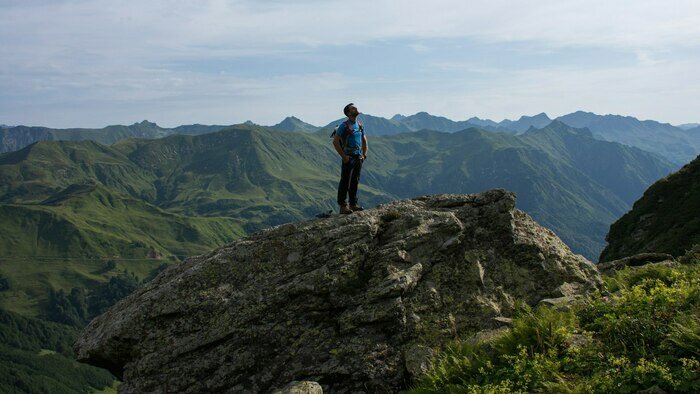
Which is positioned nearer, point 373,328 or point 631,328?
point 631,328

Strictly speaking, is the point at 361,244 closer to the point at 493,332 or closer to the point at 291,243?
the point at 291,243

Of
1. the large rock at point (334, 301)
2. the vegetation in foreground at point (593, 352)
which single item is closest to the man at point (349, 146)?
the large rock at point (334, 301)

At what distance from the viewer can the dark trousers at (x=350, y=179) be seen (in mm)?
19906

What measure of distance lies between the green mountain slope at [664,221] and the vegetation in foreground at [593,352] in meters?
31.5

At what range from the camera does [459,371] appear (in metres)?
11.3

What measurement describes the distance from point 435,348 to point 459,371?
2.87 meters

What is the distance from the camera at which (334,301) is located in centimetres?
1578

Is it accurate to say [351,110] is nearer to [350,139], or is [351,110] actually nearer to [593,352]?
[350,139]

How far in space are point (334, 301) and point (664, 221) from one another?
4659 cm

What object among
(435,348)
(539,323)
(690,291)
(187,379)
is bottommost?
(187,379)

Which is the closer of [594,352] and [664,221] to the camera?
[594,352]

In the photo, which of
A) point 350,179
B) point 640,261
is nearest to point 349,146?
point 350,179

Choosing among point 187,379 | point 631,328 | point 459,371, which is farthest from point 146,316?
point 631,328

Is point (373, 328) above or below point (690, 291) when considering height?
below
